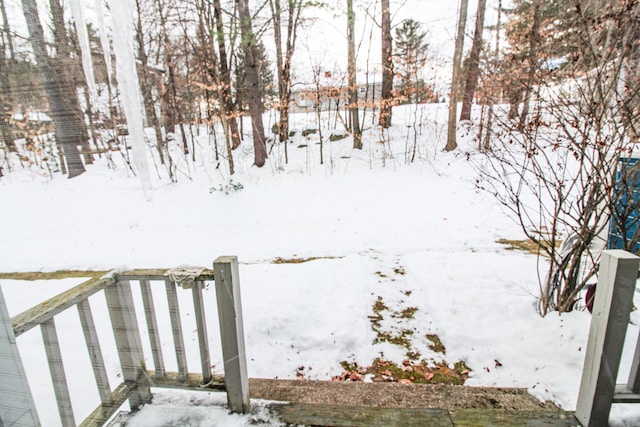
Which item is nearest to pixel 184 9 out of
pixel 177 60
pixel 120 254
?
pixel 177 60

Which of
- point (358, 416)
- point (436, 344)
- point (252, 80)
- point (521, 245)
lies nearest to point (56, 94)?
point (358, 416)

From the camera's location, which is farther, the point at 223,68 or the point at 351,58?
the point at 351,58

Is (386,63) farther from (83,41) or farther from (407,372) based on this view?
(407,372)

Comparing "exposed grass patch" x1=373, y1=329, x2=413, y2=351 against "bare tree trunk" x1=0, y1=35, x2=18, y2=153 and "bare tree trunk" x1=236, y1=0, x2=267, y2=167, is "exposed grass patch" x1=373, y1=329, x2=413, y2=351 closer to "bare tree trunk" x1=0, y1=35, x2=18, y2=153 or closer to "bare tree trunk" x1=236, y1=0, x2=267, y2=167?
"bare tree trunk" x1=0, y1=35, x2=18, y2=153

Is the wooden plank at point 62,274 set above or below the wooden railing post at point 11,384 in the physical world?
below

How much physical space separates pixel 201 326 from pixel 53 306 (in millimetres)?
538

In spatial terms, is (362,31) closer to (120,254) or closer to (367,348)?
(120,254)

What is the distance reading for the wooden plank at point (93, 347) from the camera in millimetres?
1270

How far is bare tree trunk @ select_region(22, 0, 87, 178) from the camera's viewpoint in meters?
1.10

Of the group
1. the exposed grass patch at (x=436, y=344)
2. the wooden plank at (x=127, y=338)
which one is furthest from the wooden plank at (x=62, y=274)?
the exposed grass patch at (x=436, y=344)

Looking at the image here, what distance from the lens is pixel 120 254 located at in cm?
405

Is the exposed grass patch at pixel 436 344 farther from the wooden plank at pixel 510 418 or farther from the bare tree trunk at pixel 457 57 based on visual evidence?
the bare tree trunk at pixel 457 57

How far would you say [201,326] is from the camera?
1.39 meters

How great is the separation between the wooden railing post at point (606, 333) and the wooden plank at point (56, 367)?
80.0 inches
